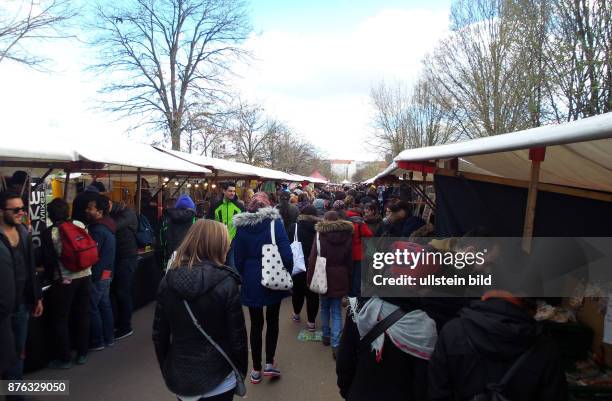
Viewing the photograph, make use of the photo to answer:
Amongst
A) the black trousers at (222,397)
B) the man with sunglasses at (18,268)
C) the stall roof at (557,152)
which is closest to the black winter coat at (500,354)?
the stall roof at (557,152)

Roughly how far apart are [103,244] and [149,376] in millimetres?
1538

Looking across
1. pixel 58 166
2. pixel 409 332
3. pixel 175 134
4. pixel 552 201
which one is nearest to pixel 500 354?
pixel 409 332

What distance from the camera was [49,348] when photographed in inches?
158

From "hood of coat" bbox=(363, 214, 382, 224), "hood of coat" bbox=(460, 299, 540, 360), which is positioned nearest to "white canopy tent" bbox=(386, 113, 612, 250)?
"hood of coat" bbox=(460, 299, 540, 360)

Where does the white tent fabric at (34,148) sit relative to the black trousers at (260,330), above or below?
above

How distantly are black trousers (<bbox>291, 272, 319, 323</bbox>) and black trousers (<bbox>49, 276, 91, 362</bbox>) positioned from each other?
2.55 meters

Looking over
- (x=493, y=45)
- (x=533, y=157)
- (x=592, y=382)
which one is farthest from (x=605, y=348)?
(x=493, y=45)

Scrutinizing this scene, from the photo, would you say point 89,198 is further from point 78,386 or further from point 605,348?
point 605,348

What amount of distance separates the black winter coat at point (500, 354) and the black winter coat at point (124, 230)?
4.26 m

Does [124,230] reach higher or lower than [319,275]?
higher

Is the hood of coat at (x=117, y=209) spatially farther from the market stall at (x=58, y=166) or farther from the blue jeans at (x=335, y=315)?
the blue jeans at (x=335, y=315)

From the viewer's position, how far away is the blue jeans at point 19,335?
320 centimetres

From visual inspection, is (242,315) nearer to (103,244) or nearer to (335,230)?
(335,230)

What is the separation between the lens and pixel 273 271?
3.53m
